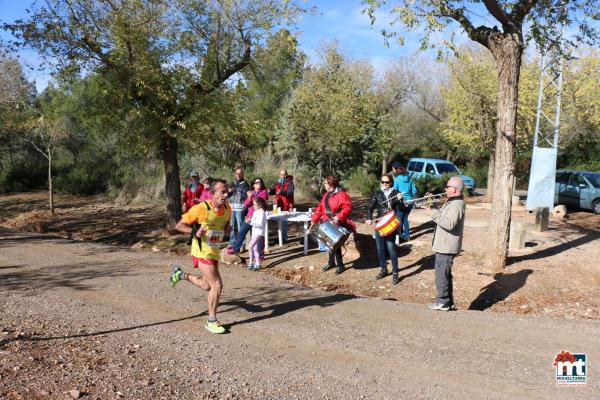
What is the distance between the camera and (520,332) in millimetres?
6473

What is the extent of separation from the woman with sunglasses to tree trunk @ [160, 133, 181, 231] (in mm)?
3645

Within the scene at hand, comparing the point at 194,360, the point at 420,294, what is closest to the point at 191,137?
the point at 420,294

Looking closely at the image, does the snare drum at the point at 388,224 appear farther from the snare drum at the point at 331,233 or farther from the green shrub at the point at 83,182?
the green shrub at the point at 83,182

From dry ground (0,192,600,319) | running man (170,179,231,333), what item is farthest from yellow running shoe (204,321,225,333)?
dry ground (0,192,600,319)

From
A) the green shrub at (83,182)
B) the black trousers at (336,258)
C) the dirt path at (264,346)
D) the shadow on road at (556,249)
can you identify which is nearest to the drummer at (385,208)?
the black trousers at (336,258)

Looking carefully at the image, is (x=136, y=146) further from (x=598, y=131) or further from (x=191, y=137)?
(x=598, y=131)

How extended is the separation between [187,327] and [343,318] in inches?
78.8

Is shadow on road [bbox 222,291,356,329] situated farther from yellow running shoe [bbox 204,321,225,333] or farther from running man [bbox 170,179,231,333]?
running man [bbox 170,179,231,333]

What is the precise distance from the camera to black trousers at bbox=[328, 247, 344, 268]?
999 cm

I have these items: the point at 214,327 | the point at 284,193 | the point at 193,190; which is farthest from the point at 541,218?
the point at 214,327

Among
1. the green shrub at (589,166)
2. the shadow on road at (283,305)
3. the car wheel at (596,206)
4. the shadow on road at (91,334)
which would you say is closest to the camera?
the shadow on road at (91,334)

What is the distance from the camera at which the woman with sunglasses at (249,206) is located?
11.0m

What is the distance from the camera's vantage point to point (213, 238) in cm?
609

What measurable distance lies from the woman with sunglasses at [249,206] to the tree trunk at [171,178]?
3.64 meters
